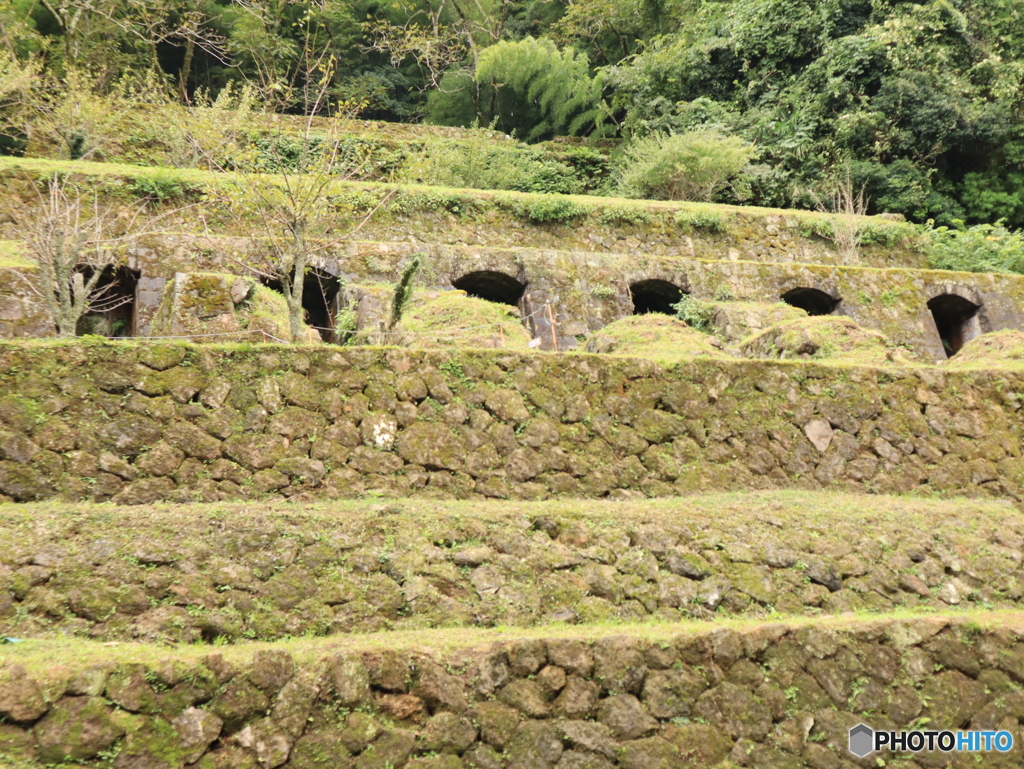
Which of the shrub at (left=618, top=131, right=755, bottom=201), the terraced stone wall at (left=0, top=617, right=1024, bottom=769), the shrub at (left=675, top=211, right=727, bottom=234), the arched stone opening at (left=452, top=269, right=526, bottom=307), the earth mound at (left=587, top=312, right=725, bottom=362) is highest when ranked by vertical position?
the shrub at (left=618, top=131, right=755, bottom=201)

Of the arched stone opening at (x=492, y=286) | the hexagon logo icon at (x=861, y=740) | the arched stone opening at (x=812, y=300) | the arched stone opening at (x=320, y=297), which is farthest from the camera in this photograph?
the arched stone opening at (x=812, y=300)

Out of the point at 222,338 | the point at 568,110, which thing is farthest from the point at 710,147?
the point at 222,338

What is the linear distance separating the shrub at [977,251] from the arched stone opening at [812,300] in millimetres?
3670

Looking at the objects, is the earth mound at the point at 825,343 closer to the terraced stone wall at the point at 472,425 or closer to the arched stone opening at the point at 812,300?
the terraced stone wall at the point at 472,425

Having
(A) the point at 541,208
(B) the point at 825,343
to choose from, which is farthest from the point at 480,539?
(A) the point at 541,208

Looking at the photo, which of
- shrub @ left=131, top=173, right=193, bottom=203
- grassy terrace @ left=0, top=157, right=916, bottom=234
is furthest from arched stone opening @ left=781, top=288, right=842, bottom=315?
shrub @ left=131, top=173, right=193, bottom=203

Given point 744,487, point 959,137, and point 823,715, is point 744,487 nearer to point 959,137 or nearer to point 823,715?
point 823,715

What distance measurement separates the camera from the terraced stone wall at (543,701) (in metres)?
3.85

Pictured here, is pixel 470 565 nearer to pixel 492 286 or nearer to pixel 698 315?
pixel 698 315

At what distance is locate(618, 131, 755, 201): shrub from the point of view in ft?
56.5

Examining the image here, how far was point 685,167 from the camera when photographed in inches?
685

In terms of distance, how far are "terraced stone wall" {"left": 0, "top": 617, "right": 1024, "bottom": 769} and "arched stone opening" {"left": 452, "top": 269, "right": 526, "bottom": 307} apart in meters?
8.18

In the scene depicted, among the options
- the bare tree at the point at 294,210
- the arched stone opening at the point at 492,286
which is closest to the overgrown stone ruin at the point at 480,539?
the bare tree at the point at 294,210

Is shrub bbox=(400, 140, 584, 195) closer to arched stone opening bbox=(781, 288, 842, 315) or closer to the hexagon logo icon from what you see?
arched stone opening bbox=(781, 288, 842, 315)
